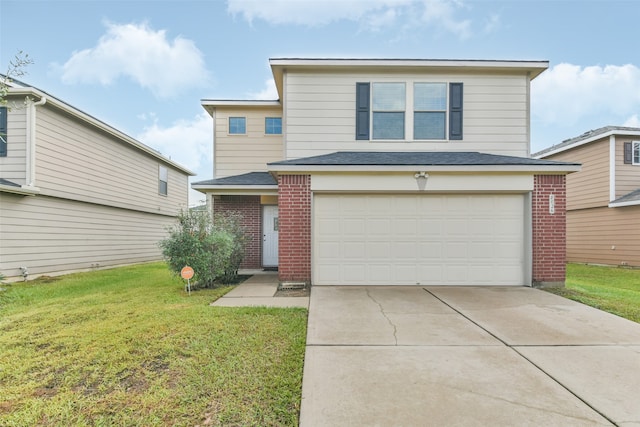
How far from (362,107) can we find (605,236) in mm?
11936

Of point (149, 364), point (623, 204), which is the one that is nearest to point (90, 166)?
point (149, 364)

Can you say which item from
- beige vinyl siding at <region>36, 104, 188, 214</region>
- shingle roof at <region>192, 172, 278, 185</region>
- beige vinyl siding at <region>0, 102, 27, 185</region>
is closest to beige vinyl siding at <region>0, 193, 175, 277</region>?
beige vinyl siding at <region>36, 104, 188, 214</region>

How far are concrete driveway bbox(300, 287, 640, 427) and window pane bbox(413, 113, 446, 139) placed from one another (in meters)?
A: 4.84

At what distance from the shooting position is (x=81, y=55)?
13.3 m

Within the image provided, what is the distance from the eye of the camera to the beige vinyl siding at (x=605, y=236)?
11.6 metres

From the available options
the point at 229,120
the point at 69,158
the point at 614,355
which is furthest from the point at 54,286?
the point at 614,355

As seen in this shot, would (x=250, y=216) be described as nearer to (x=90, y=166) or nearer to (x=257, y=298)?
(x=257, y=298)

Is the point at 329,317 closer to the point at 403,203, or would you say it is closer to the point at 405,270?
the point at 405,270

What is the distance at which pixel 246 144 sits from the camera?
432 inches

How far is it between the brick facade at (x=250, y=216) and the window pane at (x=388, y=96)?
4733 millimetres

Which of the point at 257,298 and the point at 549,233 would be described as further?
the point at 549,233

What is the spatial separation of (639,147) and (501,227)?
10.1 metres

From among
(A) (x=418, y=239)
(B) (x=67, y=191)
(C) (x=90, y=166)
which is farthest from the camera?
(C) (x=90, y=166)

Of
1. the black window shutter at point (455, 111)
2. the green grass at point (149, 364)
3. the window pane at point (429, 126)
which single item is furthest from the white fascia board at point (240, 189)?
the black window shutter at point (455, 111)
